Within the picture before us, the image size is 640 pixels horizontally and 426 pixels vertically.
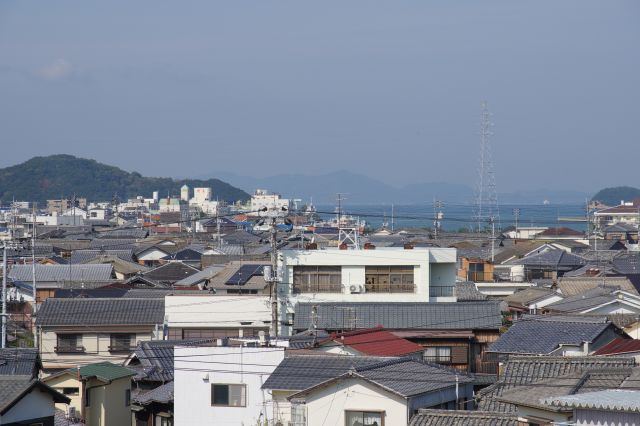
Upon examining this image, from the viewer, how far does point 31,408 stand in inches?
527

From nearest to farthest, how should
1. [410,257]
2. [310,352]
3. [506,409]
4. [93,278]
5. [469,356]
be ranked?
[506,409]
[310,352]
[469,356]
[410,257]
[93,278]

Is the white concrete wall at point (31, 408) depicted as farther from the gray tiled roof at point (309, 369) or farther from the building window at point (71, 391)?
the building window at point (71, 391)

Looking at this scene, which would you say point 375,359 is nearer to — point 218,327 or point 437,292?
point 218,327

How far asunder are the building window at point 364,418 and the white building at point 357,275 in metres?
13.0

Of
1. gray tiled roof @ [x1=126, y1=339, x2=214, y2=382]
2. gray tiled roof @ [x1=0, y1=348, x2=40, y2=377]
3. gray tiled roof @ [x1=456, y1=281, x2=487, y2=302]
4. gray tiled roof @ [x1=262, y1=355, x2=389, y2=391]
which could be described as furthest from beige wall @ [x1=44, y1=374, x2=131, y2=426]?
gray tiled roof @ [x1=456, y1=281, x2=487, y2=302]

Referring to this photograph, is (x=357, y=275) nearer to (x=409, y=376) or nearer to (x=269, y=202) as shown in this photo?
(x=409, y=376)

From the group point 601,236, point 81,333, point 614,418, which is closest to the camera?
point 614,418

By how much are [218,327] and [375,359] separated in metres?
10.7

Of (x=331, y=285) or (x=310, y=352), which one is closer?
(x=310, y=352)

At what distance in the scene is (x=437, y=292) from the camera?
2706 cm

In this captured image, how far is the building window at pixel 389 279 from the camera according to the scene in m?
26.3

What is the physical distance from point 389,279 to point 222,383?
11238 mm

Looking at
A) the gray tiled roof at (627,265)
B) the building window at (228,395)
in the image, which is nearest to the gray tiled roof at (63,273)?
the gray tiled roof at (627,265)

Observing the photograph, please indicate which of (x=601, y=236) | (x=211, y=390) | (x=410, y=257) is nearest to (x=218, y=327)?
(x=410, y=257)
